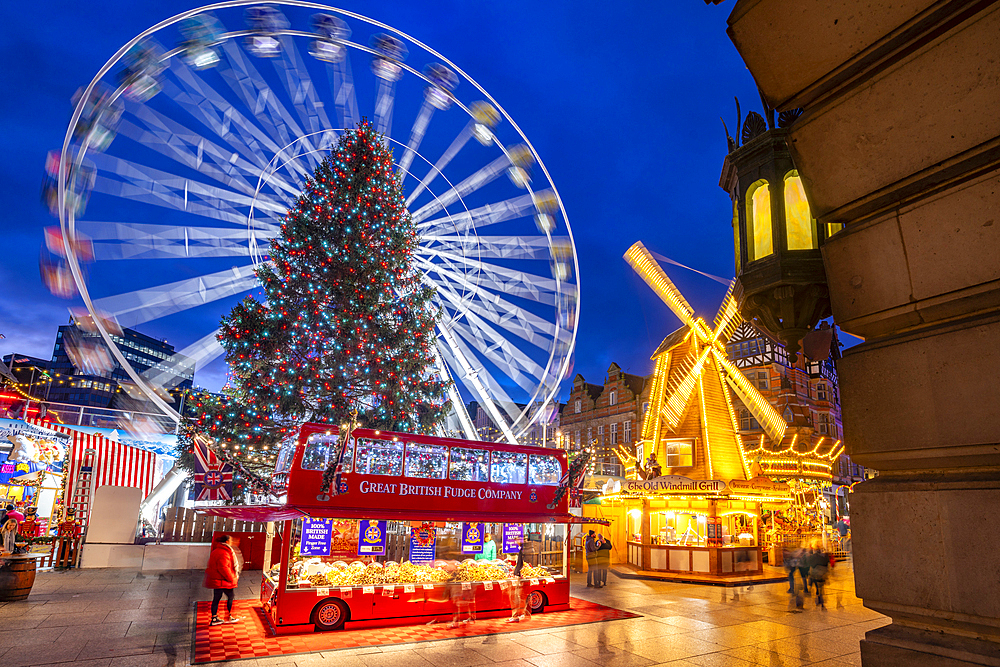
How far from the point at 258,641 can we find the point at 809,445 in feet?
81.7

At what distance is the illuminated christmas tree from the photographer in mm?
19219

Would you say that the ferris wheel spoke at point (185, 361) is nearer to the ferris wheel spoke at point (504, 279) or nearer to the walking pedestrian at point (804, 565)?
the ferris wheel spoke at point (504, 279)

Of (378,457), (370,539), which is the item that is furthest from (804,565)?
(378,457)

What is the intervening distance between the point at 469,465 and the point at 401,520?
7.47 ft

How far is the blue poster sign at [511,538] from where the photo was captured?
48.1 feet

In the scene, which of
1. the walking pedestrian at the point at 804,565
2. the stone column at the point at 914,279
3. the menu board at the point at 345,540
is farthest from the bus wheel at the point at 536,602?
the stone column at the point at 914,279

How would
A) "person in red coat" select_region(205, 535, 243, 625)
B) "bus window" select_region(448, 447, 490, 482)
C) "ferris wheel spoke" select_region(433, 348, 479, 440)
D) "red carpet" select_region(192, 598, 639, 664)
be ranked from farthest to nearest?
"ferris wheel spoke" select_region(433, 348, 479, 440)
"bus window" select_region(448, 447, 490, 482)
"person in red coat" select_region(205, 535, 243, 625)
"red carpet" select_region(192, 598, 639, 664)

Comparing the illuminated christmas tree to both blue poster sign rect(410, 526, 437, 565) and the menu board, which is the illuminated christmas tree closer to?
the menu board

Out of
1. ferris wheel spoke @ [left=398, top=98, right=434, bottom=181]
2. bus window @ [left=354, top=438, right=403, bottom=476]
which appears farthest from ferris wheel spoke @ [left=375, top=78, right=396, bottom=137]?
bus window @ [left=354, top=438, right=403, bottom=476]

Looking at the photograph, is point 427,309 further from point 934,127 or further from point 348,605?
point 934,127

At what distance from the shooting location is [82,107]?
14.5 meters

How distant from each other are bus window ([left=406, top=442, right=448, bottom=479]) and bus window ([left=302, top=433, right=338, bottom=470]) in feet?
5.86

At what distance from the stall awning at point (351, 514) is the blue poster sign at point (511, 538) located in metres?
0.55

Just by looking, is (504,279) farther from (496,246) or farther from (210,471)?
(210,471)
